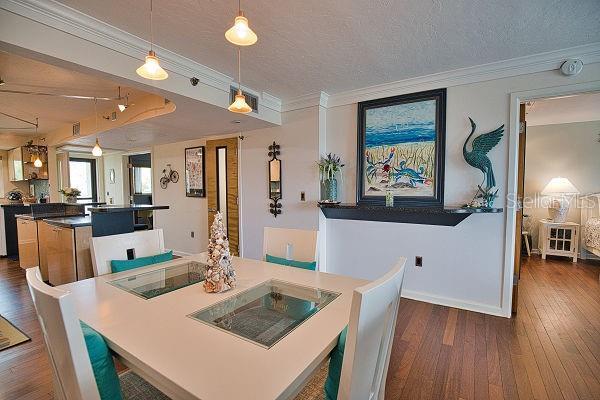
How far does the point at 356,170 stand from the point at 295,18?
1900mm

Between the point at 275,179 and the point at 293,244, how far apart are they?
6.20 feet

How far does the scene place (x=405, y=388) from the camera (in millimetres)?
1753

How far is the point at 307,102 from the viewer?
350 centimetres

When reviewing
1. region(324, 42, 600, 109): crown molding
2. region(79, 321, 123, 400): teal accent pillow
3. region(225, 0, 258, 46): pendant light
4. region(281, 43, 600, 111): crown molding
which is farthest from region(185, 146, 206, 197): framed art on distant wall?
region(79, 321, 123, 400): teal accent pillow

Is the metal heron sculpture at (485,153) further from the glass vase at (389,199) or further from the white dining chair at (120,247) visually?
the white dining chair at (120,247)

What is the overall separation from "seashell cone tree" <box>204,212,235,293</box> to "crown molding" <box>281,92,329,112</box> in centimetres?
251

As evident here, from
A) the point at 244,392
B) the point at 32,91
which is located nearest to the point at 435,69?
the point at 244,392

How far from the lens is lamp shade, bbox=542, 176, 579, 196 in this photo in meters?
4.56

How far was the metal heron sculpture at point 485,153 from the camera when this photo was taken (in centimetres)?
263

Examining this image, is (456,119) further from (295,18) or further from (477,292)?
(295,18)

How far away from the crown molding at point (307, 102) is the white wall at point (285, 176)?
2.3 inches

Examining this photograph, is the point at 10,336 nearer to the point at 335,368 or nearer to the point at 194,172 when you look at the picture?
the point at 335,368

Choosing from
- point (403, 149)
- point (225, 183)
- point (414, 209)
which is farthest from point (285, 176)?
point (414, 209)

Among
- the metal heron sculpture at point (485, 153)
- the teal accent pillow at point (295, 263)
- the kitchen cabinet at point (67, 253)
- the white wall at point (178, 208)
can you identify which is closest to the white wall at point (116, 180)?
the white wall at point (178, 208)
